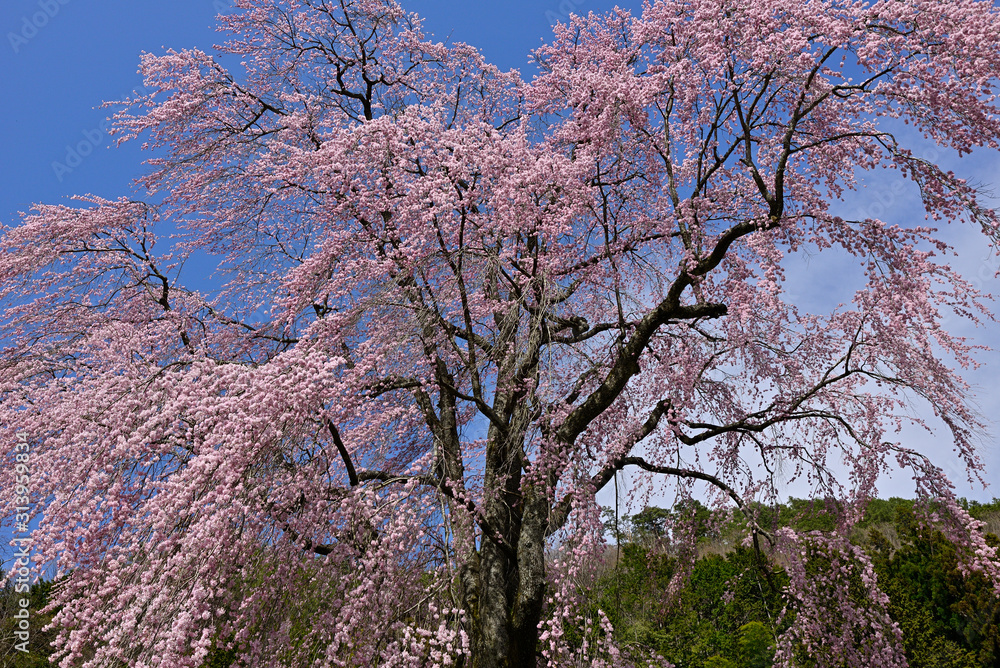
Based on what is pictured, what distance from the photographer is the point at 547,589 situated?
679 cm

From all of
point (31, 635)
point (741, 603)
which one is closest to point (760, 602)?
point (741, 603)

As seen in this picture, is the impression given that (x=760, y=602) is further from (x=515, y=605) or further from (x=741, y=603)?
(x=515, y=605)

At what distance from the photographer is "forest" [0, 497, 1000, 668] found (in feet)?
29.5

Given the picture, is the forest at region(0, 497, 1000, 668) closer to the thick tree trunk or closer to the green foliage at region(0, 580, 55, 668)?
the green foliage at region(0, 580, 55, 668)

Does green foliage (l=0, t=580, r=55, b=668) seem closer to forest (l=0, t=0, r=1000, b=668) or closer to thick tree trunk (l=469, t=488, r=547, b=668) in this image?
forest (l=0, t=0, r=1000, b=668)

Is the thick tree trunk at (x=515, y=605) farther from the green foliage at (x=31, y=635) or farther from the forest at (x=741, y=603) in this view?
the green foliage at (x=31, y=635)

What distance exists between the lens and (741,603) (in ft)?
41.8

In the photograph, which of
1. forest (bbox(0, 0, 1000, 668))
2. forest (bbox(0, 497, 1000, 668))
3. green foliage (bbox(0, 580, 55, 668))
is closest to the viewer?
forest (bbox(0, 0, 1000, 668))

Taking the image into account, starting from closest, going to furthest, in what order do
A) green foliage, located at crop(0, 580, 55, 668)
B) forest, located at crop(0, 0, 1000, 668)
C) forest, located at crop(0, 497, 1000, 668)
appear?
forest, located at crop(0, 0, 1000, 668), forest, located at crop(0, 497, 1000, 668), green foliage, located at crop(0, 580, 55, 668)

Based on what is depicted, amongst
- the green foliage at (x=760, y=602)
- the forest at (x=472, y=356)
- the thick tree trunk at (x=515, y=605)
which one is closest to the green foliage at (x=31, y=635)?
the forest at (x=472, y=356)

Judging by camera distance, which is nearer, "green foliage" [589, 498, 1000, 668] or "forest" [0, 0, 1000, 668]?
"forest" [0, 0, 1000, 668]

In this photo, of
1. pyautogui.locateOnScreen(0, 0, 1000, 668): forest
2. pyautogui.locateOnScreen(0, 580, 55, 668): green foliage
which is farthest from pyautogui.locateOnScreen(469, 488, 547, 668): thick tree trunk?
pyautogui.locateOnScreen(0, 580, 55, 668): green foliage

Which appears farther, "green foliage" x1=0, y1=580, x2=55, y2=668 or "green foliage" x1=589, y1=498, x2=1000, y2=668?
"green foliage" x1=0, y1=580, x2=55, y2=668

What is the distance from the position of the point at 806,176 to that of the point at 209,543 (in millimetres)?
7177
